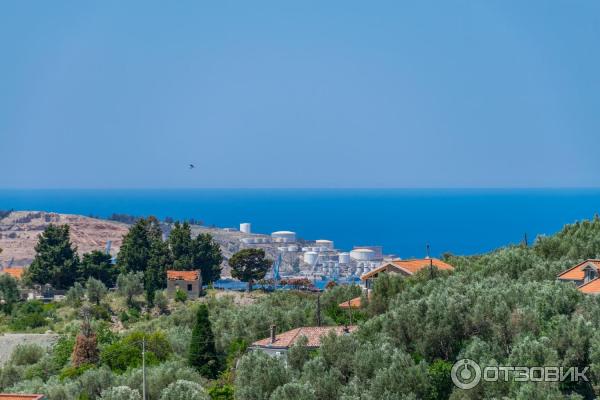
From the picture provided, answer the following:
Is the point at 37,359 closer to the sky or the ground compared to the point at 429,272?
closer to the ground

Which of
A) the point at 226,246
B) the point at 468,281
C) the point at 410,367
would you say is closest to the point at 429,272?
the point at 468,281

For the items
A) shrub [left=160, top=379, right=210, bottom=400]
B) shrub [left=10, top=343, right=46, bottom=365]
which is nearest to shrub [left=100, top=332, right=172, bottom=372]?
shrub [left=10, top=343, right=46, bottom=365]

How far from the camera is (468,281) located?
46844mm

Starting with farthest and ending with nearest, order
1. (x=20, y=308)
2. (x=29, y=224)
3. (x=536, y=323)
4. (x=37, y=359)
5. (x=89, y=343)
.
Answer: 1. (x=29, y=224)
2. (x=20, y=308)
3. (x=37, y=359)
4. (x=89, y=343)
5. (x=536, y=323)

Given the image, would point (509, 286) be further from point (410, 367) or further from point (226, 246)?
point (226, 246)

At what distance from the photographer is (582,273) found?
4366 cm

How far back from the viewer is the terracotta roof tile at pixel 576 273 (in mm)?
43344

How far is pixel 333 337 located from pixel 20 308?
2858cm

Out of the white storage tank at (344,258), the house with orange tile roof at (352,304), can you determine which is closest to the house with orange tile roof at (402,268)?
the house with orange tile roof at (352,304)

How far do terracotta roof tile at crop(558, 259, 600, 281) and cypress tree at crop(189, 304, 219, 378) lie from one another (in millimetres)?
14191

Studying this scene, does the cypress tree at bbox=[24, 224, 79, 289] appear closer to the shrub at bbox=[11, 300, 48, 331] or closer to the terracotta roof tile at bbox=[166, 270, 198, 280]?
the shrub at bbox=[11, 300, 48, 331]

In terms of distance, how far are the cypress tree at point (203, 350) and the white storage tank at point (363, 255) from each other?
88586 millimetres

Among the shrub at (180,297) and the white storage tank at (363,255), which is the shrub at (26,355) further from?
the white storage tank at (363,255)

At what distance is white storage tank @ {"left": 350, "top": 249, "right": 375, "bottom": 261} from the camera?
133 m
